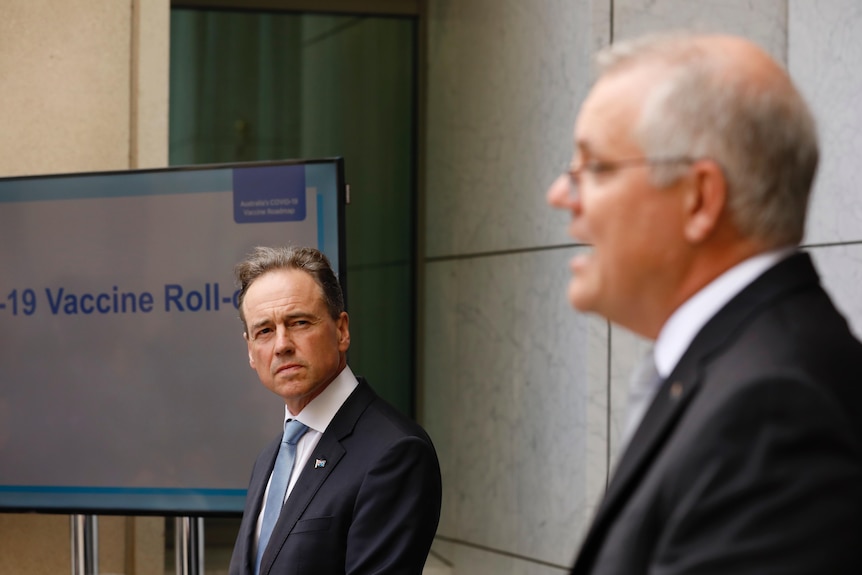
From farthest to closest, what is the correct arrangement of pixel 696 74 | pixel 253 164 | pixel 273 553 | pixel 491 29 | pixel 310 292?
pixel 491 29 < pixel 253 164 < pixel 310 292 < pixel 273 553 < pixel 696 74

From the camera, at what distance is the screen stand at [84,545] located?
4.98 m

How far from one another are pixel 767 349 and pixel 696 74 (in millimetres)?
314

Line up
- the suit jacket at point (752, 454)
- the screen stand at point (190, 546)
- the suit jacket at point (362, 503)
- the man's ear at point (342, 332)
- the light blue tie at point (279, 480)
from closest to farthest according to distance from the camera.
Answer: the suit jacket at point (752, 454) → the suit jacket at point (362, 503) → the light blue tie at point (279, 480) → the man's ear at point (342, 332) → the screen stand at point (190, 546)

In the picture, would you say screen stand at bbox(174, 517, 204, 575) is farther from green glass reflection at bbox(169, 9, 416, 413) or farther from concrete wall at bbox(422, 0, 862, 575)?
green glass reflection at bbox(169, 9, 416, 413)

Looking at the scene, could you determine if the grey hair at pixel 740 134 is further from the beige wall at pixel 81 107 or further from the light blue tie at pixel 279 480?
the beige wall at pixel 81 107

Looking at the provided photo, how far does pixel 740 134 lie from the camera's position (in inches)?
50.2

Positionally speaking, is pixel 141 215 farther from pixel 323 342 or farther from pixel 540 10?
pixel 540 10

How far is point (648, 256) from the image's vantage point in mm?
1328

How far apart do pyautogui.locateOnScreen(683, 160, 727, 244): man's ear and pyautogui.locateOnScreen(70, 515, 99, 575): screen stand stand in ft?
13.7

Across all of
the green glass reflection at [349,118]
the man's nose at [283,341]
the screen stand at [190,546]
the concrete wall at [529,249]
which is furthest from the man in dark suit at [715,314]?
the green glass reflection at [349,118]

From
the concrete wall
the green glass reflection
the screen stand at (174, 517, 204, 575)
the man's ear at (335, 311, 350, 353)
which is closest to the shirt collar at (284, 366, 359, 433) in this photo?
the man's ear at (335, 311, 350, 353)

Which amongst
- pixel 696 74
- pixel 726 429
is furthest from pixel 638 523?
pixel 696 74

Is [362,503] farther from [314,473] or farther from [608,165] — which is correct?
[608,165]

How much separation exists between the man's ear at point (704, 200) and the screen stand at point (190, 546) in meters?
3.72
